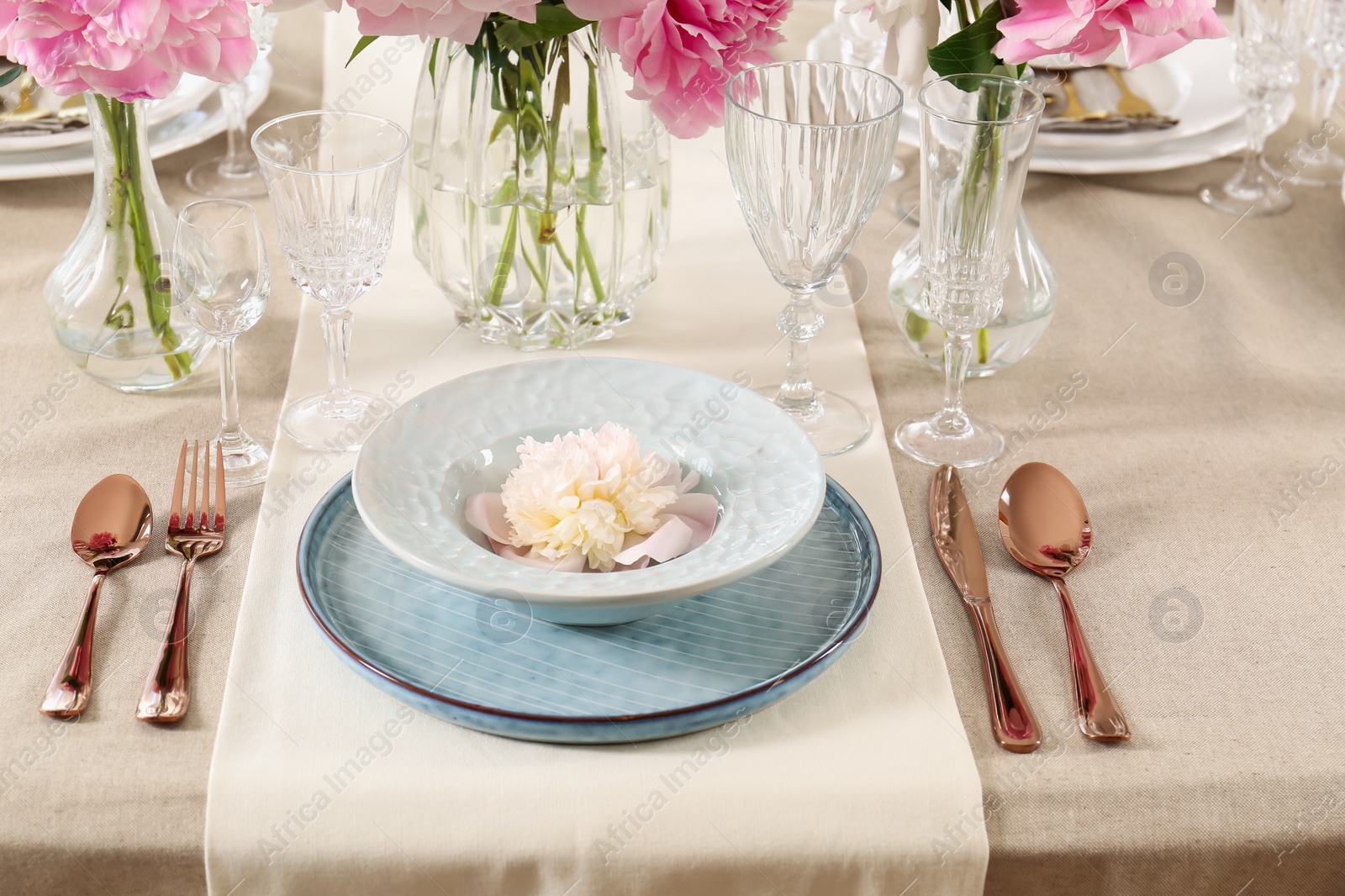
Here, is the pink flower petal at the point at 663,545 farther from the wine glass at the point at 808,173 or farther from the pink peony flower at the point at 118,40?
the pink peony flower at the point at 118,40

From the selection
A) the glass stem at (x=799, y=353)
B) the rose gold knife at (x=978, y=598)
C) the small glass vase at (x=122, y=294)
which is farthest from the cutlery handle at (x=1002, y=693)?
the small glass vase at (x=122, y=294)

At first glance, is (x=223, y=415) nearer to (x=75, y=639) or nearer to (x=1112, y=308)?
(x=75, y=639)

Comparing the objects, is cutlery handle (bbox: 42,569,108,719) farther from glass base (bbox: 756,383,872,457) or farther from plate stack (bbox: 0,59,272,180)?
plate stack (bbox: 0,59,272,180)

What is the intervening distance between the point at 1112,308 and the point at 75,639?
0.83 metres

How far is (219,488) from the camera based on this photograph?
2.50 feet

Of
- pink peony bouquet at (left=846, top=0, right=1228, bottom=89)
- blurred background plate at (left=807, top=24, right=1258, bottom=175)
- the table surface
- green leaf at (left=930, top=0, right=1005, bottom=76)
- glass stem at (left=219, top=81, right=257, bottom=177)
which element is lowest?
the table surface

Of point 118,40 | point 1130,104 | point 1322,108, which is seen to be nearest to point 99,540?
point 118,40

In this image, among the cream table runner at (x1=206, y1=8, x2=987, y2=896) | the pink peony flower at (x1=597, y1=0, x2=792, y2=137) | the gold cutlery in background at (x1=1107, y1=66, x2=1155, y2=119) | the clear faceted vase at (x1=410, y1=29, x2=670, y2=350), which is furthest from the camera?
the gold cutlery in background at (x1=1107, y1=66, x2=1155, y2=119)

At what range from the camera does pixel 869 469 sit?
32.7 inches

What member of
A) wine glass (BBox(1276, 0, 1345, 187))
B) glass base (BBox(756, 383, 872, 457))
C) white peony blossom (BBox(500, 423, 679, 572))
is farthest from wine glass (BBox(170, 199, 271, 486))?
wine glass (BBox(1276, 0, 1345, 187))

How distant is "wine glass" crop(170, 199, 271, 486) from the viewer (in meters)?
0.78

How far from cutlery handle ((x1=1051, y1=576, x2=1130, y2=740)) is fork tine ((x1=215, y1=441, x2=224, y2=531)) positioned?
50 centimetres

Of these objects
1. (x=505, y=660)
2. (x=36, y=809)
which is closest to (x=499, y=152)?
(x=505, y=660)

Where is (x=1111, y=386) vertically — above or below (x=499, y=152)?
below
